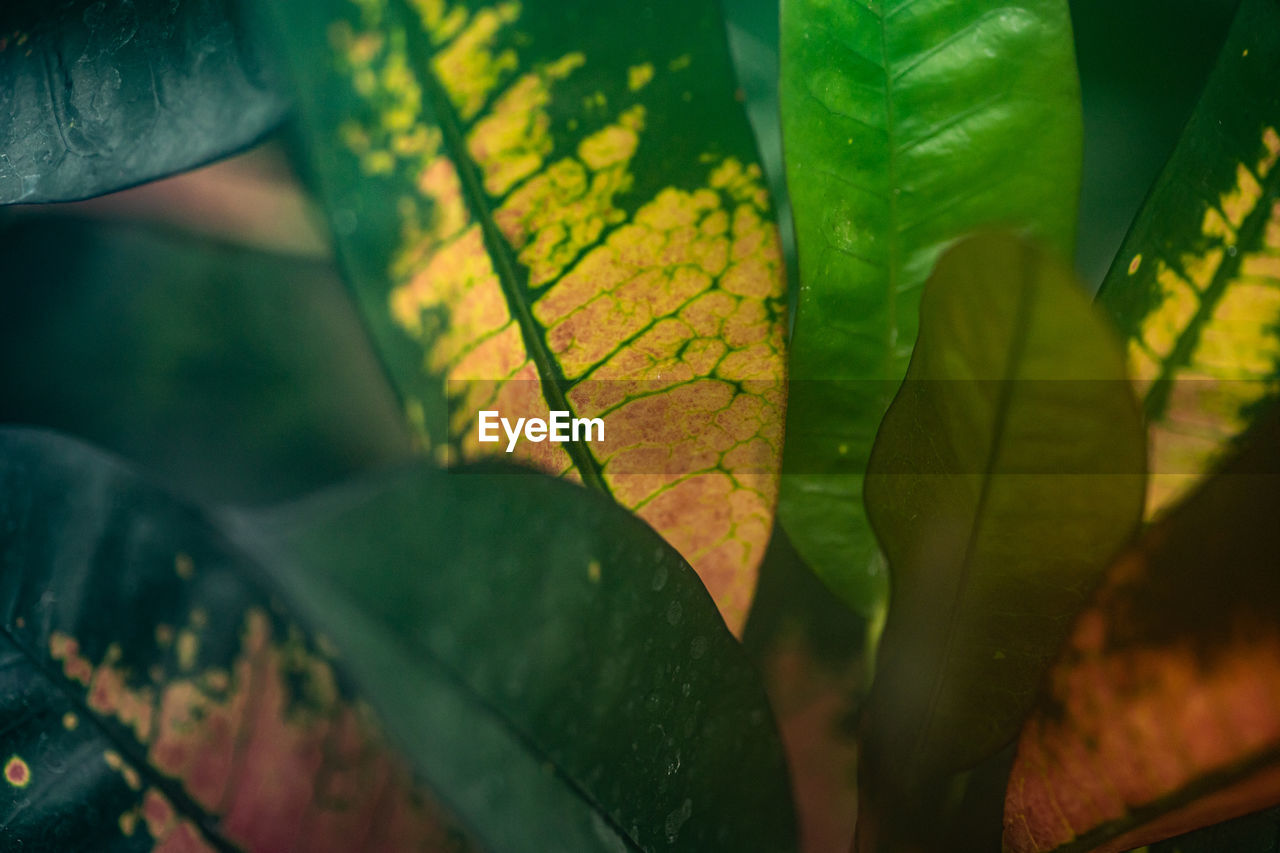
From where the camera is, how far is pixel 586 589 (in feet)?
1.12

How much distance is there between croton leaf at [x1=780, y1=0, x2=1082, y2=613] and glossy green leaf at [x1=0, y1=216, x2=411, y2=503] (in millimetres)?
370

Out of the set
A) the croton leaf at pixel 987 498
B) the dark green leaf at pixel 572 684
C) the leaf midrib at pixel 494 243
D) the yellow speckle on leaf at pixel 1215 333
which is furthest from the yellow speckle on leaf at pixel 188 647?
the yellow speckle on leaf at pixel 1215 333

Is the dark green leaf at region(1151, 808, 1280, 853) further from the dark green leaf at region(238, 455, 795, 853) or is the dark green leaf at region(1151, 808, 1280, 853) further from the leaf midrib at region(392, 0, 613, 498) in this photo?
the leaf midrib at region(392, 0, 613, 498)

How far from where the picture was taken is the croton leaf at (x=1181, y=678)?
0.73ft

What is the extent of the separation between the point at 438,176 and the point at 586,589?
0.77 feet

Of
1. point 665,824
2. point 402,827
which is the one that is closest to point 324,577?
point 402,827

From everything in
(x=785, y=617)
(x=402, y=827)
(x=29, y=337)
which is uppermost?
(x=29, y=337)

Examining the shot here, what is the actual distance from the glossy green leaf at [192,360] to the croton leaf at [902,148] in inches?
14.6

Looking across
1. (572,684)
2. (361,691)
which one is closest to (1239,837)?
(572,684)

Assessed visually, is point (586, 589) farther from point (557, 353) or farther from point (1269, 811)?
point (1269, 811)

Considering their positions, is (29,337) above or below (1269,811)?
above

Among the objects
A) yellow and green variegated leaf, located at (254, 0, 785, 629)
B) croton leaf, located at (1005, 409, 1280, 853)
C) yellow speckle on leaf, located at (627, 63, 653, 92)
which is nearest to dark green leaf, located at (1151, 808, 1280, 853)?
croton leaf, located at (1005, 409, 1280, 853)

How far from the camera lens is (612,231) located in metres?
0.37

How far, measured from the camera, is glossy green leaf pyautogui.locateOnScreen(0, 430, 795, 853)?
32 centimetres
